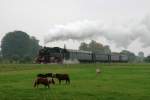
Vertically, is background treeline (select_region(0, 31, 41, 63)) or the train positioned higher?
background treeline (select_region(0, 31, 41, 63))

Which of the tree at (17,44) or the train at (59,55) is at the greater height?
the tree at (17,44)

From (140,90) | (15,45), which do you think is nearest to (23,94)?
(140,90)

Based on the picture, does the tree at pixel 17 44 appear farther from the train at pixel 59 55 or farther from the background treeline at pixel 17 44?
the train at pixel 59 55

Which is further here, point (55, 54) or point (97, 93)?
point (55, 54)

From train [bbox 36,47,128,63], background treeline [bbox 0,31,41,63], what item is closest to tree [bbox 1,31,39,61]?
background treeline [bbox 0,31,41,63]

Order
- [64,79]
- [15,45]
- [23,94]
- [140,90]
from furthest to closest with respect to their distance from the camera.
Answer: [15,45]
[64,79]
[140,90]
[23,94]

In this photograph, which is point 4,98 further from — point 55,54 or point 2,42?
point 2,42

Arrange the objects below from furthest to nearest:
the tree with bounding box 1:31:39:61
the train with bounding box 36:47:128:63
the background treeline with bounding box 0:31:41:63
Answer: the background treeline with bounding box 0:31:41:63 < the tree with bounding box 1:31:39:61 < the train with bounding box 36:47:128:63

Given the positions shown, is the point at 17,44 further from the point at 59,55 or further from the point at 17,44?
the point at 59,55

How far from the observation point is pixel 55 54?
3644 inches

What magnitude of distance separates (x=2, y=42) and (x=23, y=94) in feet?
549

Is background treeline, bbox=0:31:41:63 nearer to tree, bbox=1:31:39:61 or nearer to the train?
tree, bbox=1:31:39:61

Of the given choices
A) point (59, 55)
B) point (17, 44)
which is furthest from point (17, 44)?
point (59, 55)

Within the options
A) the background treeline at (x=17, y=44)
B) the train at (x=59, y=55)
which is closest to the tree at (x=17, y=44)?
the background treeline at (x=17, y=44)
